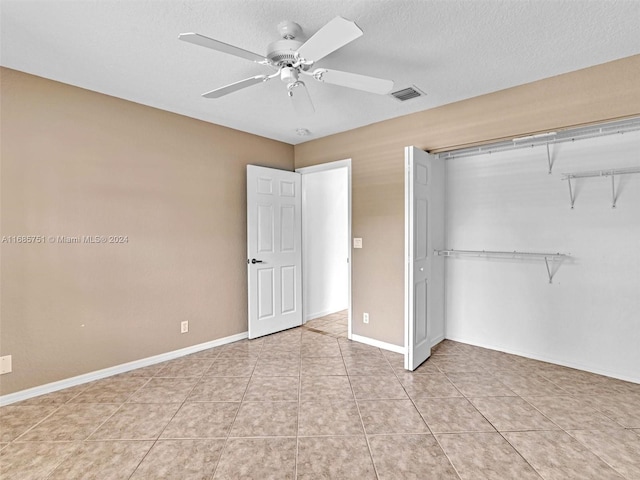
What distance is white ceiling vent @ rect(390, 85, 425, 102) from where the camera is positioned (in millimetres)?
2836

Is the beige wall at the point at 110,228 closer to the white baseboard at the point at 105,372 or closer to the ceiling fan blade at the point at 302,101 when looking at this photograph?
the white baseboard at the point at 105,372

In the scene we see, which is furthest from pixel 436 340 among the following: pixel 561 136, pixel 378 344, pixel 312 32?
pixel 312 32

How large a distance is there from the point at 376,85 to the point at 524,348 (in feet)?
10.3

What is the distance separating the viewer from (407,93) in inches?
115

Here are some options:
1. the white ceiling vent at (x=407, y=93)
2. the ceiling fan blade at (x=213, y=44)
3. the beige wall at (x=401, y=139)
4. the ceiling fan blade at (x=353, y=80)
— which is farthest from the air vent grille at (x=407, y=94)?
the ceiling fan blade at (x=213, y=44)

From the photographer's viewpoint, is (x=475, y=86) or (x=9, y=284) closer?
(x=9, y=284)

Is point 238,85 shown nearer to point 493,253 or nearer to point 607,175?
point 493,253

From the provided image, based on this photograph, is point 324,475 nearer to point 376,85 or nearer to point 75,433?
point 75,433

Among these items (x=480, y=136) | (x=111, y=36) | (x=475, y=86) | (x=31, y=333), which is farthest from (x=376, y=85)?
(x=31, y=333)

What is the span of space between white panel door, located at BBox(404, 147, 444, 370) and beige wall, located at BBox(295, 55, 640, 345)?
0.29m

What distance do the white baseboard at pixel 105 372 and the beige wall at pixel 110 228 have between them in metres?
0.05

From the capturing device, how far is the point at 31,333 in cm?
257

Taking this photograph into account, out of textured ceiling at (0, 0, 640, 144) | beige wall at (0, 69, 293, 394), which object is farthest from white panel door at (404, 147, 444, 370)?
beige wall at (0, 69, 293, 394)

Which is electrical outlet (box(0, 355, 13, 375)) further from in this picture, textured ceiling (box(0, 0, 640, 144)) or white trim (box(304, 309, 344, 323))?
white trim (box(304, 309, 344, 323))
